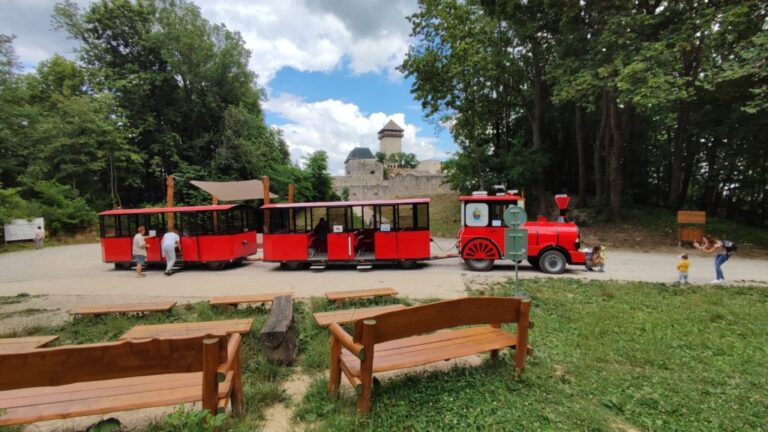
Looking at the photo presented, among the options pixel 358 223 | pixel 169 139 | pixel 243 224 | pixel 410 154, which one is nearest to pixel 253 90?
pixel 169 139

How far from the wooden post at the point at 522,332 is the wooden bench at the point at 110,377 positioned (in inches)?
99.9

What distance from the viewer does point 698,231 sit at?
1516 centimetres

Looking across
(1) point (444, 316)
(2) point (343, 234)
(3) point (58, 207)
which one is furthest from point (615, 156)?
(3) point (58, 207)

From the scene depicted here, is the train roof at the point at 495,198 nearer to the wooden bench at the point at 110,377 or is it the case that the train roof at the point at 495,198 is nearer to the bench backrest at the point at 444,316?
the bench backrest at the point at 444,316

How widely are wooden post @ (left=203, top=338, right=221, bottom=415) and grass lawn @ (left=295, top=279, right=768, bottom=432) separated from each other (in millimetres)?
837

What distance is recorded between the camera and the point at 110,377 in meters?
2.27

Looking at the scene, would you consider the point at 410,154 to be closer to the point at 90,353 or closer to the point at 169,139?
the point at 169,139

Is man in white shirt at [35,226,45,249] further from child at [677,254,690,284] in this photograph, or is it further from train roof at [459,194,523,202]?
child at [677,254,690,284]

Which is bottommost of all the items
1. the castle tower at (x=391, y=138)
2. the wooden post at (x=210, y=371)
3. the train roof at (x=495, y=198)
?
the wooden post at (x=210, y=371)

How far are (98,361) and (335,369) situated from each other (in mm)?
1765

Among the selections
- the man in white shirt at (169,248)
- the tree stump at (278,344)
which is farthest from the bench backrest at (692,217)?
the man in white shirt at (169,248)

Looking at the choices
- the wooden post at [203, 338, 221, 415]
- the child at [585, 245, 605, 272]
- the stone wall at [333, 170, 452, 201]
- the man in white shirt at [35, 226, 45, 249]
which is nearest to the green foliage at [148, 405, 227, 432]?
the wooden post at [203, 338, 221, 415]

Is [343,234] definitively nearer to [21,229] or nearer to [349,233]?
[349,233]

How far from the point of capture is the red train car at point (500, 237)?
10.5 m
